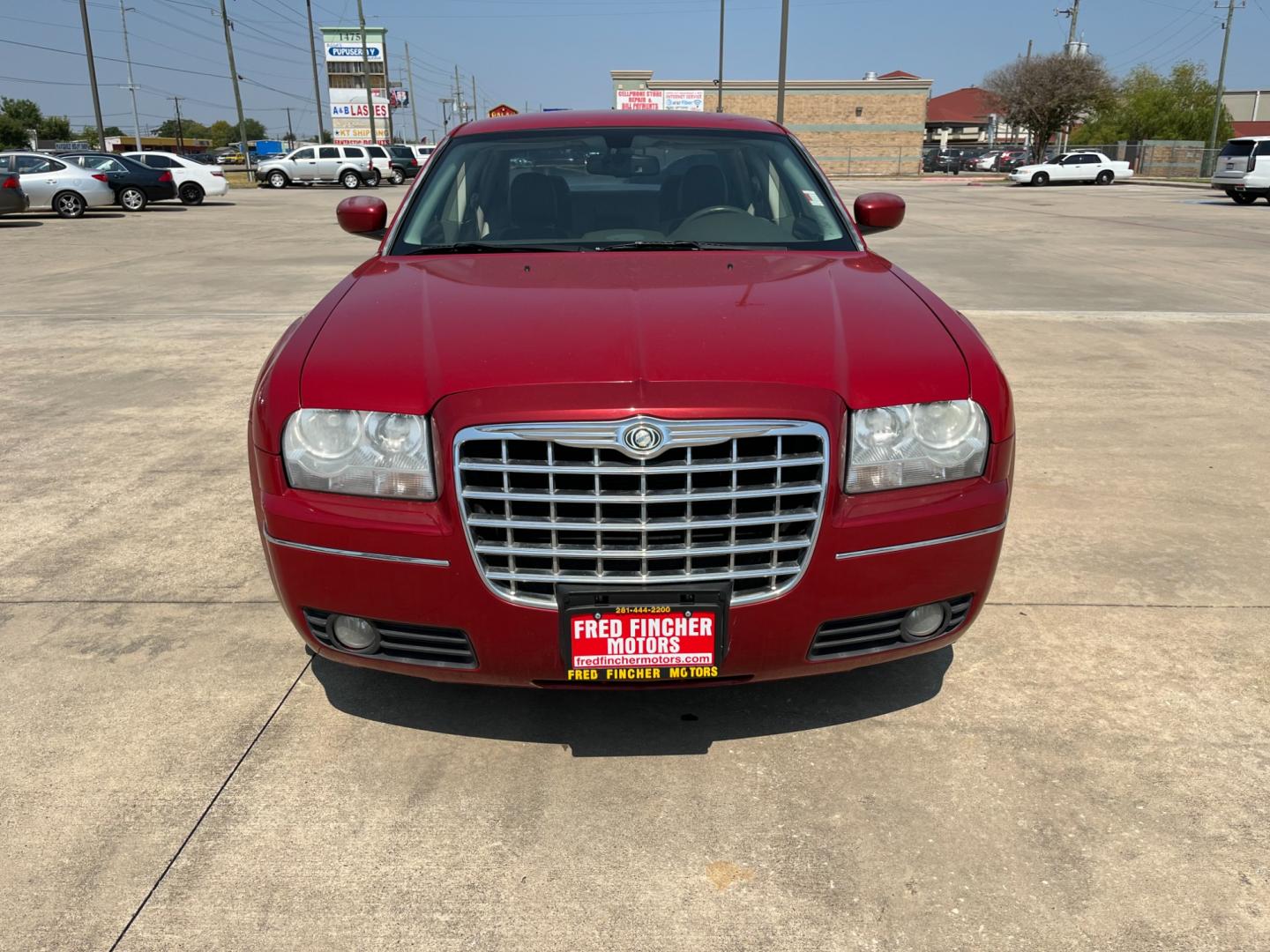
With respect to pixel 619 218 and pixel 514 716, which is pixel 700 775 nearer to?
pixel 514 716

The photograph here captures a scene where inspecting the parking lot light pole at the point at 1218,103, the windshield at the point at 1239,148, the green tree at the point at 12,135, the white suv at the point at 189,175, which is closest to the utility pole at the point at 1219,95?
the parking lot light pole at the point at 1218,103

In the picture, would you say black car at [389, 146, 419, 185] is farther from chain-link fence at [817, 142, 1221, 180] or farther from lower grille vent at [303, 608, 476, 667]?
lower grille vent at [303, 608, 476, 667]

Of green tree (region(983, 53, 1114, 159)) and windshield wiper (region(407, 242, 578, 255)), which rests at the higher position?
green tree (region(983, 53, 1114, 159))

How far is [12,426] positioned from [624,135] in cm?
420

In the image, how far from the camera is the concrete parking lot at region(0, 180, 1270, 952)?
2.23 metres

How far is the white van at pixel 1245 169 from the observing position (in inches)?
1078

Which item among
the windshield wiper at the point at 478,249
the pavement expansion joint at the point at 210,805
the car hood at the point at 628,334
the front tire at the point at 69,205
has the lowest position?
the pavement expansion joint at the point at 210,805

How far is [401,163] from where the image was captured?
4041cm

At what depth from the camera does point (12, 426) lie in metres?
6.05

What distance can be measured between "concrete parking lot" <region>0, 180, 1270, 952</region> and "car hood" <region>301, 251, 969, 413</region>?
101 centimetres

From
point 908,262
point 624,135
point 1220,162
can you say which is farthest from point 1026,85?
point 624,135

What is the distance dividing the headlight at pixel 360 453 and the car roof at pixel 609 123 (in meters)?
2.19

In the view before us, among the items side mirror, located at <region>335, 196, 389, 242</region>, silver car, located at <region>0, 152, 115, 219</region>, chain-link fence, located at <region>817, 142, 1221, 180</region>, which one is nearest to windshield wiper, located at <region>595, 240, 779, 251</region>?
side mirror, located at <region>335, 196, 389, 242</region>

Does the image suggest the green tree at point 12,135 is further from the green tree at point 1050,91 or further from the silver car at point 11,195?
the silver car at point 11,195
